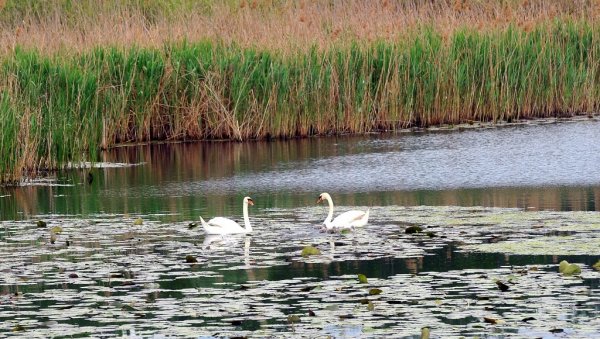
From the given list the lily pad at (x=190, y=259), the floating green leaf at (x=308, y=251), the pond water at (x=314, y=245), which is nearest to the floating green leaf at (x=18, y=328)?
the pond water at (x=314, y=245)

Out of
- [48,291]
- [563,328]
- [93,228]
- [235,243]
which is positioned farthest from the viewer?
[93,228]

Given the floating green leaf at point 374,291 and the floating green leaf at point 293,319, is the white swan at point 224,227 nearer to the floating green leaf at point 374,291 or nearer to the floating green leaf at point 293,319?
the floating green leaf at point 374,291

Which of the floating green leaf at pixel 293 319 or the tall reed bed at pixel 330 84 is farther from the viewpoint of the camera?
the tall reed bed at pixel 330 84

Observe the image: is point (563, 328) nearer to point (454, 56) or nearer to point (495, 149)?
point (495, 149)

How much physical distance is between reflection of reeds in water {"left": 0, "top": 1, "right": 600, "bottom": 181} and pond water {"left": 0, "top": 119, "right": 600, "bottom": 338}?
193 cm

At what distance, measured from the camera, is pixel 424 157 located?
1853cm

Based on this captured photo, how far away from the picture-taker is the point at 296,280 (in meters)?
9.36

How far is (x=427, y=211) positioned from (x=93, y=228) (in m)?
3.37

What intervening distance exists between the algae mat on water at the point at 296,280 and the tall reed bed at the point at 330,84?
777cm

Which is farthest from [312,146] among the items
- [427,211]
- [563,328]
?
[563,328]

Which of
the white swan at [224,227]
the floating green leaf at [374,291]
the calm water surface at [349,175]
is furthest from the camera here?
the calm water surface at [349,175]

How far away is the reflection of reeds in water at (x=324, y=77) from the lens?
2094 cm

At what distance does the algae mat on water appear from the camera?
7.89m

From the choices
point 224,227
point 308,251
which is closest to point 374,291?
point 308,251
